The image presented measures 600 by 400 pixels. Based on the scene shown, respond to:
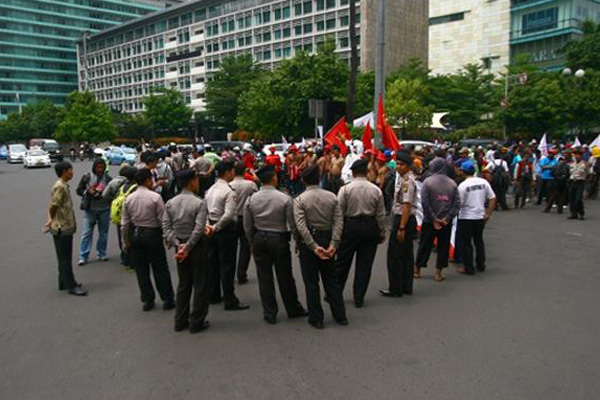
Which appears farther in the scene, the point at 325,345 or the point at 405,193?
the point at 405,193

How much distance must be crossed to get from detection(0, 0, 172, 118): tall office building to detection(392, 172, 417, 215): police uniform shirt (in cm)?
11548

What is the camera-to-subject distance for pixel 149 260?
20.6 ft

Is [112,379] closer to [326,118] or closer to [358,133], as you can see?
[326,118]

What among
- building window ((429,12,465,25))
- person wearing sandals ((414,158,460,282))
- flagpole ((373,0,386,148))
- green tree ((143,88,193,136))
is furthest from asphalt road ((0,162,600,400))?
building window ((429,12,465,25))

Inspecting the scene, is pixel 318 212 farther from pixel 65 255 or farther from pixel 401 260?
pixel 65 255

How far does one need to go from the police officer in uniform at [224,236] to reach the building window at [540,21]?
57.9 m

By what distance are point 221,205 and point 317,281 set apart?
1567 mm

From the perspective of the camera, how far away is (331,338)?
214 inches

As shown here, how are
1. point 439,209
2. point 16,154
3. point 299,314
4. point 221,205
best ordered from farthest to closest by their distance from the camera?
point 16,154 → point 439,209 → point 221,205 → point 299,314

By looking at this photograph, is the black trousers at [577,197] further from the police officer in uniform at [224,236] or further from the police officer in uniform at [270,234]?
the police officer in uniform at [224,236]

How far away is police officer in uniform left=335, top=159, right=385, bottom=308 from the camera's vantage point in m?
6.17

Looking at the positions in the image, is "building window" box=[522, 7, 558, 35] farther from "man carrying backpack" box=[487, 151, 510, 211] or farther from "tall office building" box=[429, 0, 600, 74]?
"man carrying backpack" box=[487, 151, 510, 211]

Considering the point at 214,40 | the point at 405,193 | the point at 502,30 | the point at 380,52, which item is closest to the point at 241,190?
the point at 405,193

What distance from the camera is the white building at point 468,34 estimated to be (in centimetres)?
6078
